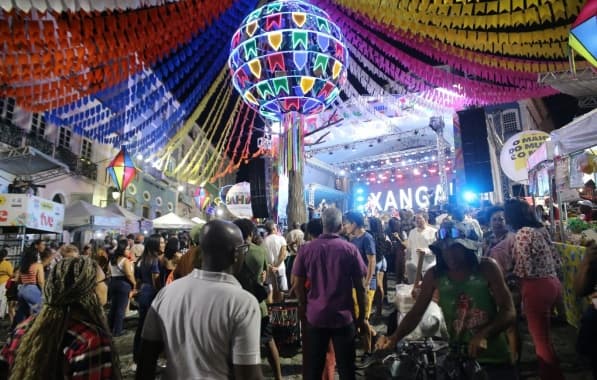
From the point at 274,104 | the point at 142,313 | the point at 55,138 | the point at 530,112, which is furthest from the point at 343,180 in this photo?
the point at 142,313

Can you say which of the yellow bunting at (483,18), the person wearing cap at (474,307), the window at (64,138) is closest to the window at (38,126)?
the window at (64,138)

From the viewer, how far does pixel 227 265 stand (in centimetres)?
167

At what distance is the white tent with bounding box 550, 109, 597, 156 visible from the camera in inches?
211

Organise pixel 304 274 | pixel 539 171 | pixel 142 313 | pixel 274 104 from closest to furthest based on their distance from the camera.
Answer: pixel 304 274, pixel 142 313, pixel 274 104, pixel 539 171

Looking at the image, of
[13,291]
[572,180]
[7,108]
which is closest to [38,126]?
[7,108]

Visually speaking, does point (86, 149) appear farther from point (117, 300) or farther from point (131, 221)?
point (117, 300)

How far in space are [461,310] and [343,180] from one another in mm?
24537

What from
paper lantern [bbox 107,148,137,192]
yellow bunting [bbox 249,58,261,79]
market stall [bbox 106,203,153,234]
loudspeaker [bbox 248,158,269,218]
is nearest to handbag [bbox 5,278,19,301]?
paper lantern [bbox 107,148,137,192]

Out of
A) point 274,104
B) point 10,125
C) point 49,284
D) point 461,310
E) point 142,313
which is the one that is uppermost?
point 10,125

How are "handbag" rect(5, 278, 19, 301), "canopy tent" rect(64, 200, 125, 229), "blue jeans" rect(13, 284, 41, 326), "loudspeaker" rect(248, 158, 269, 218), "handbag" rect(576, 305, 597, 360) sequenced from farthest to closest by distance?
"loudspeaker" rect(248, 158, 269, 218)
"canopy tent" rect(64, 200, 125, 229)
"handbag" rect(5, 278, 19, 301)
"blue jeans" rect(13, 284, 41, 326)
"handbag" rect(576, 305, 597, 360)

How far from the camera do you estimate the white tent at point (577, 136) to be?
5.37 meters

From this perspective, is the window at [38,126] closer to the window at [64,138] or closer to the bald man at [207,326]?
the window at [64,138]

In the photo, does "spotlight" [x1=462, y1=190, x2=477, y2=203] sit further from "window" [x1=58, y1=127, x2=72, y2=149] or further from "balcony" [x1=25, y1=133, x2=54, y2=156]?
"window" [x1=58, y1=127, x2=72, y2=149]

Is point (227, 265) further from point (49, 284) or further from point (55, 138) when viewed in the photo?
point (55, 138)
